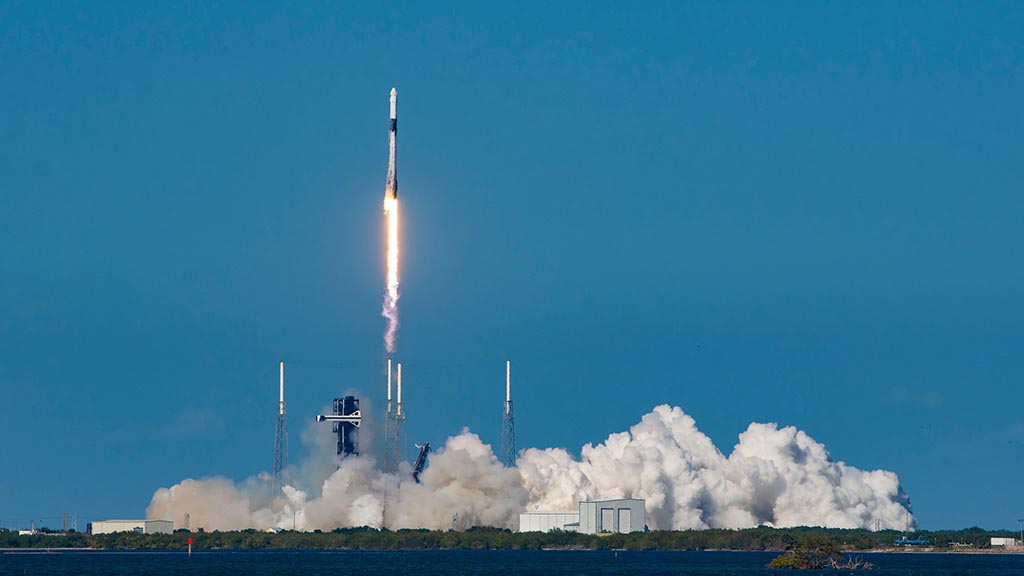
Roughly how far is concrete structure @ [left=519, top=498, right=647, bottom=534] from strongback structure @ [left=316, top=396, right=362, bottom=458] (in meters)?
12.7

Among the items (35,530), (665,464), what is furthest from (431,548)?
(35,530)

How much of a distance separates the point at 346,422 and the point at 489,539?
40.1 feet

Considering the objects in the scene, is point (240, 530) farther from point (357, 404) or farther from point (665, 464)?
point (665, 464)

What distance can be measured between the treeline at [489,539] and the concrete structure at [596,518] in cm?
102

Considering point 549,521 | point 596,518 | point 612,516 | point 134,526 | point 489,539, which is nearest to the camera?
point 489,539

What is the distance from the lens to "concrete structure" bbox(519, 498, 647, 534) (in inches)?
5901

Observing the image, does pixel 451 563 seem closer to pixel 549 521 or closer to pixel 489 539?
pixel 489 539

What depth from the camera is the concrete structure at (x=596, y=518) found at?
492ft

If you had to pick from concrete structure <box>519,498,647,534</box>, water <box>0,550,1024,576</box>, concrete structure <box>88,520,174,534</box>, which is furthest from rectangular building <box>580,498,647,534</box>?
concrete structure <box>88,520,174,534</box>

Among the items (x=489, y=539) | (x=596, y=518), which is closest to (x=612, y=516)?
(x=596, y=518)

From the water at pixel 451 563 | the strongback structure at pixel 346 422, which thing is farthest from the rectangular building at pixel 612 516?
the strongback structure at pixel 346 422

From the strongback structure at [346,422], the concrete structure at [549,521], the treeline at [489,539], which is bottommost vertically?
the treeline at [489,539]

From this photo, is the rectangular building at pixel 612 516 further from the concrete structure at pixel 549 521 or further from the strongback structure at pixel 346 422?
the strongback structure at pixel 346 422

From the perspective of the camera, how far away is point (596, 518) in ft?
492
